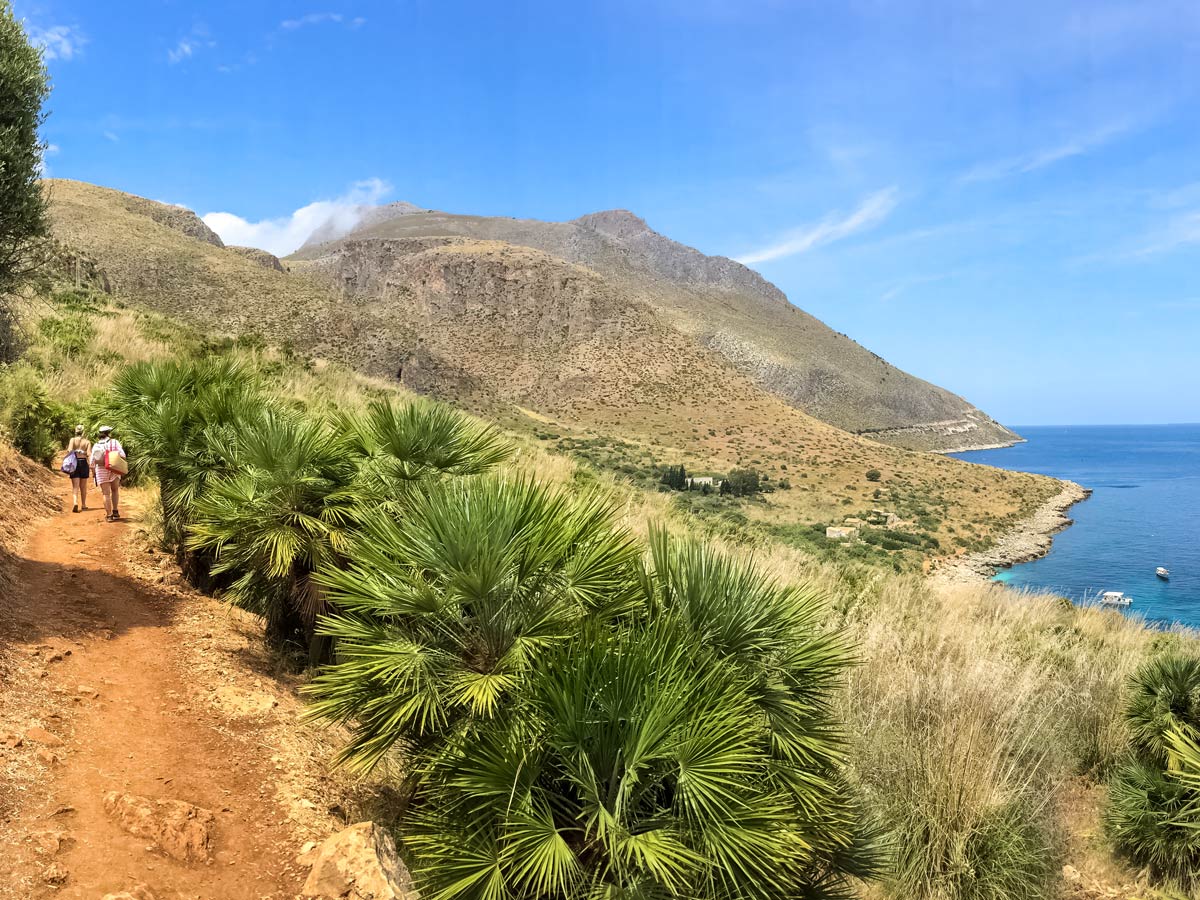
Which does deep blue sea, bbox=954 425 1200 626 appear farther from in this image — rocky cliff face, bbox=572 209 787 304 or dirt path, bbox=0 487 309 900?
rocky cliff face, bbox=572 209 787 304

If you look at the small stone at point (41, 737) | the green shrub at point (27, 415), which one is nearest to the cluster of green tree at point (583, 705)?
the small stone at point (41, 737)

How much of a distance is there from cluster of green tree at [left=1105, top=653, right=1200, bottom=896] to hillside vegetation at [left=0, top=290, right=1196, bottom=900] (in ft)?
1.10

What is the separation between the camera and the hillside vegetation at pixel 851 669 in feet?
10.4

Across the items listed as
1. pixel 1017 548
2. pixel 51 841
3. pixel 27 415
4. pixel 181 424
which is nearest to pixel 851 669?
pixel 51 841

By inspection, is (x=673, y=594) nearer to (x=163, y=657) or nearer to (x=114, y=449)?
(x=163, y=657)

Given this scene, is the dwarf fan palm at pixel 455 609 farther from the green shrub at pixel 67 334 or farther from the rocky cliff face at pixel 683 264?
Result: the rocky cliff face at pixel 683 264

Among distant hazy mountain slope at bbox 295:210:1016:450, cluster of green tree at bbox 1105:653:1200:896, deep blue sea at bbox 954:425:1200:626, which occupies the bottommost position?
deep blue sea at bbox 954:425:1200:626

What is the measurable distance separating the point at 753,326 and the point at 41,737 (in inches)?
5149

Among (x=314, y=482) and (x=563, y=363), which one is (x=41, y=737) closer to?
(x=314, y=482)

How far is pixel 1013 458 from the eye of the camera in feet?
448

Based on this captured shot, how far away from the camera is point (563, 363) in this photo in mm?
81500

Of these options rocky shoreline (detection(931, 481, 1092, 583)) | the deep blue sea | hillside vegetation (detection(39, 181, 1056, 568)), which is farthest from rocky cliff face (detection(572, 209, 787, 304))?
rocky shoreline (detection(931, 481, 1092, 583))

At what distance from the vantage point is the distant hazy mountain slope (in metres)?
113

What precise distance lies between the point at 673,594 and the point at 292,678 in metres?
3.89
